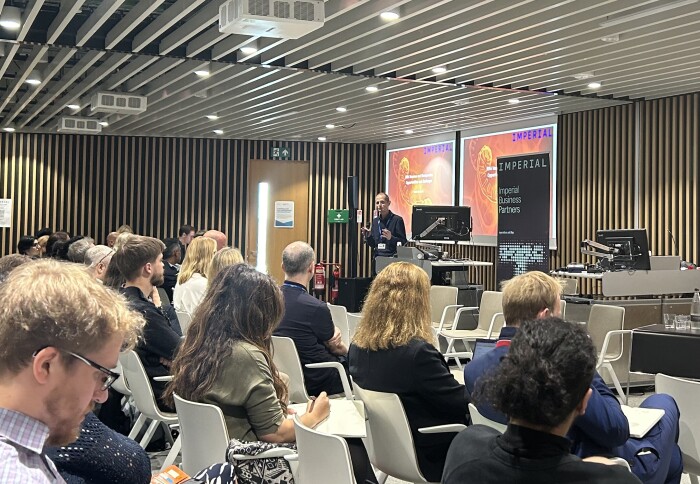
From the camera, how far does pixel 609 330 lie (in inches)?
257

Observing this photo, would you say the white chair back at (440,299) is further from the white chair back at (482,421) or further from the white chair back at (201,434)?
the white chair back at (201,434)

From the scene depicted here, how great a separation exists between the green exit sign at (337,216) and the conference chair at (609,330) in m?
9.58

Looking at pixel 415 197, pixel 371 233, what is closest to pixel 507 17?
pixel 371 233

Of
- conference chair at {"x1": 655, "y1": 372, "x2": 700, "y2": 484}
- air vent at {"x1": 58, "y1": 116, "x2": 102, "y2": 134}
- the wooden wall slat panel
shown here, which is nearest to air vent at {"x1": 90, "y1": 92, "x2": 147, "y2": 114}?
air vent at {"x1": 58, "y1": 116, "x2": 102, "y2": 134}

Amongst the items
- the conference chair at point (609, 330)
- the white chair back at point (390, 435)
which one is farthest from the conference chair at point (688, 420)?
the conference chair at point (609, 330)

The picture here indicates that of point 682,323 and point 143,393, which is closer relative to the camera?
point 143,393

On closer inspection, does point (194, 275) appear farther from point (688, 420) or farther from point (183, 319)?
point (688, 420)

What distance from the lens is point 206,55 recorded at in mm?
8133

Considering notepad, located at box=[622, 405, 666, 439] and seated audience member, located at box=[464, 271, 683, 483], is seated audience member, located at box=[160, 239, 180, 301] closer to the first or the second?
seated audience member, located at box=[464, 271, 683, 483]

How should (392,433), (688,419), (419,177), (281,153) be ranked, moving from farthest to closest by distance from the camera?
(281,153) < (419,177) < (688,419) < (392,433)

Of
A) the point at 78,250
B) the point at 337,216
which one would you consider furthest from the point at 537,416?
the point at 337,216

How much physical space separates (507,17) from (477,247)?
7.38m

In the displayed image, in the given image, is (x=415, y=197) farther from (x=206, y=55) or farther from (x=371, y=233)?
(x=206, y=55)

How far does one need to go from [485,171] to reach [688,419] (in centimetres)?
940
